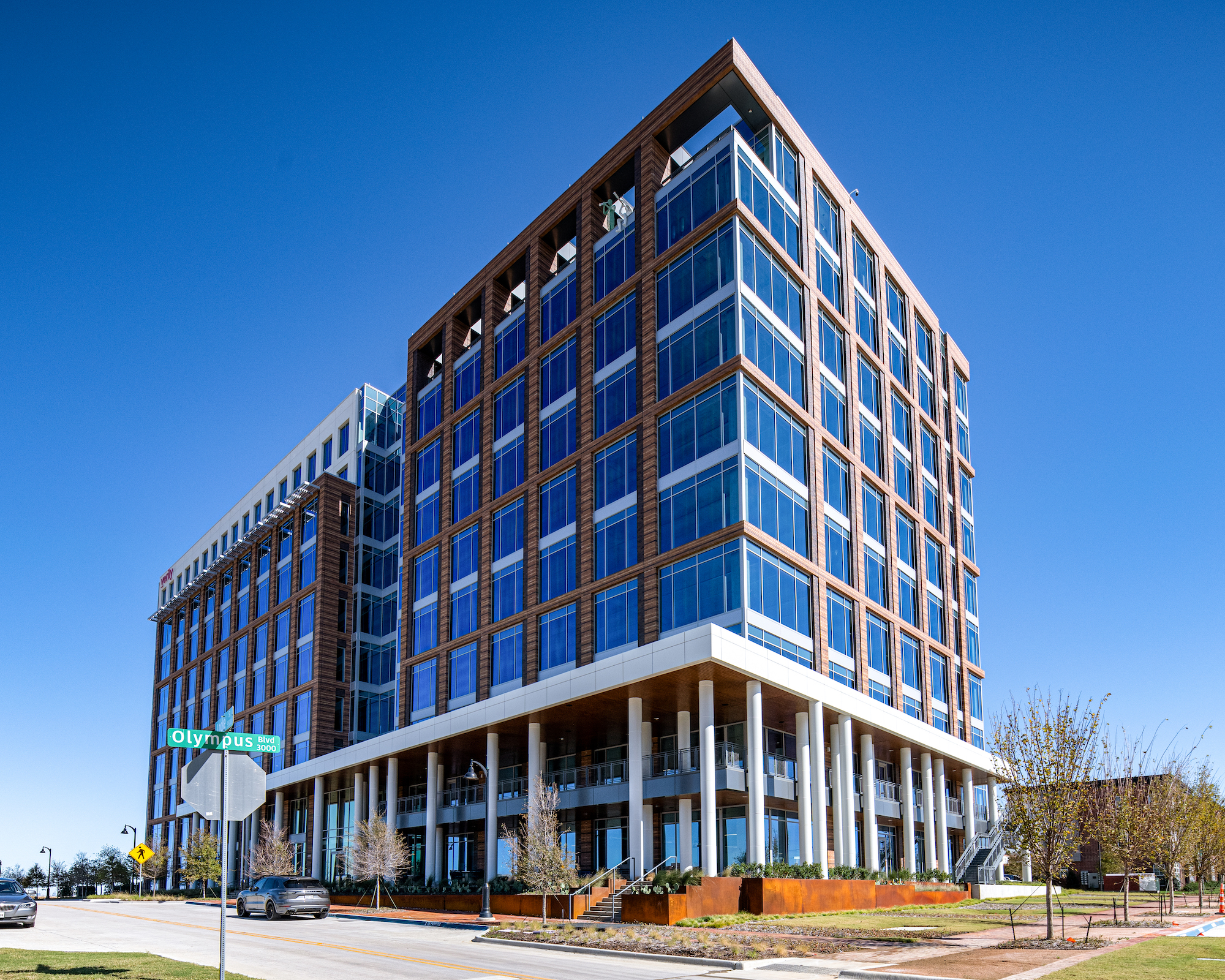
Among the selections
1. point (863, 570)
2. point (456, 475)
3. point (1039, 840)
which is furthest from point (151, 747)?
point (1039, 840)

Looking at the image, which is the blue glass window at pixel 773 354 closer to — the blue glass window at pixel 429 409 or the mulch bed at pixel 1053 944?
the blue glass window at pixel 429 409

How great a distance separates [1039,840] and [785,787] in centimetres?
1527

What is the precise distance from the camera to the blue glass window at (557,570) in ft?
154

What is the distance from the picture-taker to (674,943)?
74.5 ft

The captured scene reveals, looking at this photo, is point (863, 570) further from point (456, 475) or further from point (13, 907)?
point (13, 907)

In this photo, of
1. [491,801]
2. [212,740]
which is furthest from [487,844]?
[212,740]

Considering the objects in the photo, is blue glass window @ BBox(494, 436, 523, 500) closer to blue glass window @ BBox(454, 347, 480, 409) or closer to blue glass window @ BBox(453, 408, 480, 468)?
blue glass window @ BBox(453, 408, 480, 468)

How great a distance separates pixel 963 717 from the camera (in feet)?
200

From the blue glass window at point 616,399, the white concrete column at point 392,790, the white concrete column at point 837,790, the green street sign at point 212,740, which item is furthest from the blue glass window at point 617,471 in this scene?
the green street sign at point 212,740

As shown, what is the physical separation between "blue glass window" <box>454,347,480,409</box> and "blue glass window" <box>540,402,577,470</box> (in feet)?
25.5

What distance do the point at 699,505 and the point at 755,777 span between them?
10086 millimetres

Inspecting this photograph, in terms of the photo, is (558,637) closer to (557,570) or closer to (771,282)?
(557,570)

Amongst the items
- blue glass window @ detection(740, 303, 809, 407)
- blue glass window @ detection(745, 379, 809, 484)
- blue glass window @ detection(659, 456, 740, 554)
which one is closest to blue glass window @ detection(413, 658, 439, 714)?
blue glass window @ detection(659, 456, 740, 554)

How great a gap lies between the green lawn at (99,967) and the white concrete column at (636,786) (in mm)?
18022
